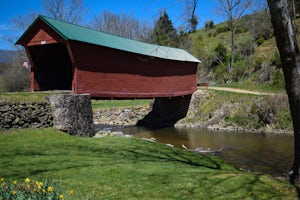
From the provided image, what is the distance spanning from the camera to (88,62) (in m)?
16.9

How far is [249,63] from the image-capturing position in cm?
3803

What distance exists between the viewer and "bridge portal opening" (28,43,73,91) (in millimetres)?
17656

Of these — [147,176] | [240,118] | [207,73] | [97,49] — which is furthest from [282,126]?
[207,73]

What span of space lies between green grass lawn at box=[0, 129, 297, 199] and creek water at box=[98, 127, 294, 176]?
216 inches

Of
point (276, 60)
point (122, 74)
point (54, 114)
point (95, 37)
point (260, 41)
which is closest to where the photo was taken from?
point (54, 114)

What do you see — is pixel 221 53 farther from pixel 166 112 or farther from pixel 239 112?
pixel 239 112

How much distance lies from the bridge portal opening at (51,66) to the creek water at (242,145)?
25.4 ft

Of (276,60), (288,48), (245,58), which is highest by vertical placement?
(245,58)

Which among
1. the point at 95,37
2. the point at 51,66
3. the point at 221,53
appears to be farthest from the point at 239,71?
the point at 51,66

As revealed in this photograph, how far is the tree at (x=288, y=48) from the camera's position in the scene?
20.0ft

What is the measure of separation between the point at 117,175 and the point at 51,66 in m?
12.9

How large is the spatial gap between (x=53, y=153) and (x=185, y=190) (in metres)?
5.01

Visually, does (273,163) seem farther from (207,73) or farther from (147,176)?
(207,73)

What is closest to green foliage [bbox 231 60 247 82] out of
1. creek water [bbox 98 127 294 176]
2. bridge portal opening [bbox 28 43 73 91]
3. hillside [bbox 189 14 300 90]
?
hillside [bbox 189 14 300 90]
